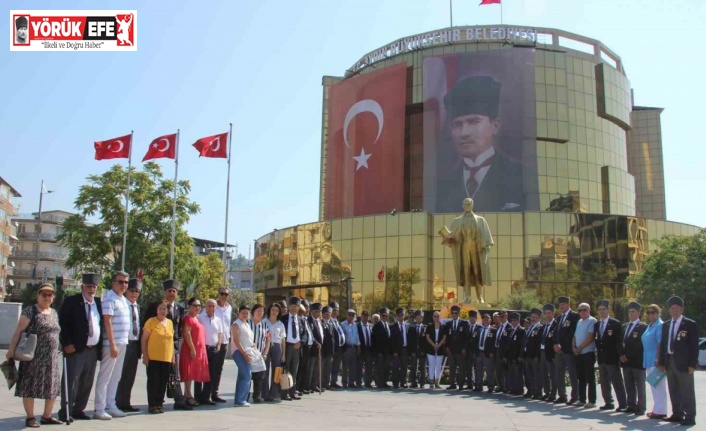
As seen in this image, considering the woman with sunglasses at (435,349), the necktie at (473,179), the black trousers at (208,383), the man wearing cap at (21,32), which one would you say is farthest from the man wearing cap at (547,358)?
the necktie at (473,179)

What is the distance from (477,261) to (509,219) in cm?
2765

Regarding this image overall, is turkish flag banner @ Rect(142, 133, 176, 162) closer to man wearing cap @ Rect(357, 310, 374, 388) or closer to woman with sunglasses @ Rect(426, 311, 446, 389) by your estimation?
man wearing cap @ Rect(357, 310, 374, 388)

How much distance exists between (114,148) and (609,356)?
92.0 ft

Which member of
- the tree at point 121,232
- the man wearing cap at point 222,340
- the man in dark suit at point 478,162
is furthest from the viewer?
the man in dark suit at point 478,162

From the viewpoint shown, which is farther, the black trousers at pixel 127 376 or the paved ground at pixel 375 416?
the black trousers at pixel 127 376

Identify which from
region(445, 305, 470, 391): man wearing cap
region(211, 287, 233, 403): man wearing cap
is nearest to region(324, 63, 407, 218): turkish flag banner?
region(445, 305, 470, 391): man wearing cap

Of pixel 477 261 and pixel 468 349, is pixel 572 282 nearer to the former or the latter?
pixel 477 261

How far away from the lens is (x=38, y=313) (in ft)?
28.1

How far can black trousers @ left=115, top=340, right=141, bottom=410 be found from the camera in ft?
33.7

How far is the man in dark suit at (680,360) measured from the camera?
413 inches

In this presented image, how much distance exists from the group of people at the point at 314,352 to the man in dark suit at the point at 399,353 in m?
0.02

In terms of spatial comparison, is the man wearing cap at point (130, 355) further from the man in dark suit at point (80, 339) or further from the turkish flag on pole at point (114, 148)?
the turkish flag on pole at point (114, 148)

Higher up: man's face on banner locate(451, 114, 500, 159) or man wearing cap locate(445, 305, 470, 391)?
man's face on banner locate(451, 114, 500, 159)

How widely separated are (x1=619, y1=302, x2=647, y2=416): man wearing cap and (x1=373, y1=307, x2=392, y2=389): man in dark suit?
6005 millimetres
